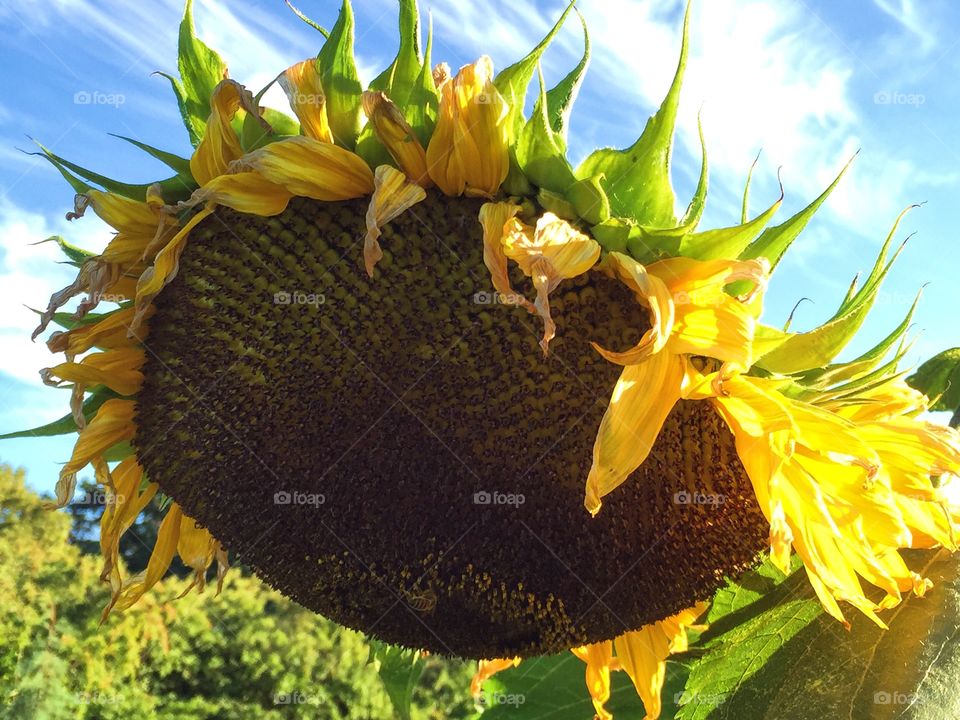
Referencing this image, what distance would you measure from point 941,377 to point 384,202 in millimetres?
1633

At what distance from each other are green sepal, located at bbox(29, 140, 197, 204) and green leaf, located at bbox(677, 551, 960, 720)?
1706 mm

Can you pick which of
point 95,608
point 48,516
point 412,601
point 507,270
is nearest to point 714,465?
point 507,270

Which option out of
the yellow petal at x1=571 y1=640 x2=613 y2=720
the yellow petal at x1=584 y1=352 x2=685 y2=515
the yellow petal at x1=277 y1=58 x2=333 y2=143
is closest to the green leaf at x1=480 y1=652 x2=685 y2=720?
the yellow petal at x1=571 y1=640 x2=613 y2=720

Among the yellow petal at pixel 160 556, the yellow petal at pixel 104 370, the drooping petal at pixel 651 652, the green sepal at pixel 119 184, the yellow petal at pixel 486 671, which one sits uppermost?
Result: the green sepal at pixel 119 184

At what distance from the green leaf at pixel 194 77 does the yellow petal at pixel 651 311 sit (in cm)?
97

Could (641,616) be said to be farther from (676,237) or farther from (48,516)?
(48,516)

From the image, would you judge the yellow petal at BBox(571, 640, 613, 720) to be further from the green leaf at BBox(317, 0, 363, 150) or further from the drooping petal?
the green leaf at BBox(317, 0, 363, 150)

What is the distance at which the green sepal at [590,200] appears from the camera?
177cm

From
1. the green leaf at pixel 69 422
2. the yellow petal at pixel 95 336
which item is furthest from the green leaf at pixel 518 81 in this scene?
the green leaf at pixel 69 422

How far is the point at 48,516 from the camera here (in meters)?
18.0

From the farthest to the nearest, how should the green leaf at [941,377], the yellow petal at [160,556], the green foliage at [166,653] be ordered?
the green foliage at [166,653], the yellow petal at [160,556], the green leaf at [941,377]

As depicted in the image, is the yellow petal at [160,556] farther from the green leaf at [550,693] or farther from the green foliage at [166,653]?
the green foliage at [166,653]

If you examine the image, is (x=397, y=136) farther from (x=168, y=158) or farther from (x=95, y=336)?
(x=95, y=336)

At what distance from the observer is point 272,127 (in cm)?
201
